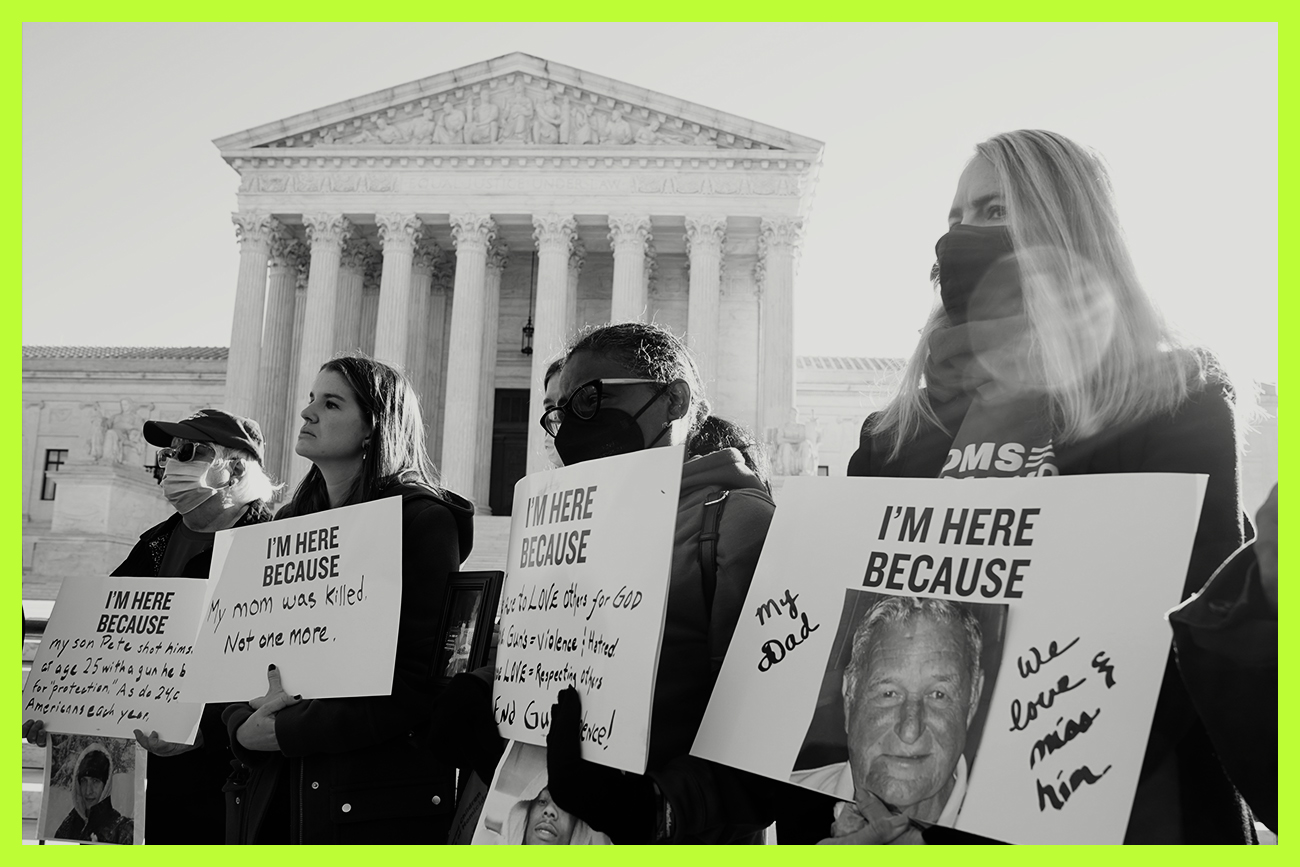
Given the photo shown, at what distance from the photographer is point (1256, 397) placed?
2.66m

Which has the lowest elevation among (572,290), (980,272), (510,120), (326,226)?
(980,272)

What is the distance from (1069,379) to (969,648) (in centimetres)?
73

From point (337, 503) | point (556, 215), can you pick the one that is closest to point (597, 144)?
point (556, 215)

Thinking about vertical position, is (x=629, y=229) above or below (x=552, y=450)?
above

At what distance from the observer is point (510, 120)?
38.9m

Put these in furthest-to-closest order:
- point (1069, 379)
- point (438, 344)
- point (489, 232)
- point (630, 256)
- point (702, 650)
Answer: point (438, 344) → point (489, 232) → point (630, 256) → point (702, 650) → point (1069, 379)

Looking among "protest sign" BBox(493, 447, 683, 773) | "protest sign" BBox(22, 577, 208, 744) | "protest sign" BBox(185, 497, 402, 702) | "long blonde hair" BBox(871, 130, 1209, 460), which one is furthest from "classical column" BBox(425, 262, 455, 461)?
"long blonde hair" BBox(871, 130, 1209, 460)

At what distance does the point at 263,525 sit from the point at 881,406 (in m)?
2.49

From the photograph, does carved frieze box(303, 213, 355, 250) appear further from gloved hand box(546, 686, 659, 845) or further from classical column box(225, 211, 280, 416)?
gloved hand box(546, 686, 659, 845)

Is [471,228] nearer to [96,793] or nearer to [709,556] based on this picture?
[96,793]

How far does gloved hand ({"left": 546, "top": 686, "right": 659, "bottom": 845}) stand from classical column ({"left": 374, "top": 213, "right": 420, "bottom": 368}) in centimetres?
3502

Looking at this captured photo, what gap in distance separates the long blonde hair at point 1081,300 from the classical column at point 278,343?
3551 cm

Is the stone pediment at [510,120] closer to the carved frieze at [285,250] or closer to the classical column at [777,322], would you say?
the carved frieze at [285,250]

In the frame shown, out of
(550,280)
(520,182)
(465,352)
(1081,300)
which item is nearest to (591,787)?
(1081,300)
